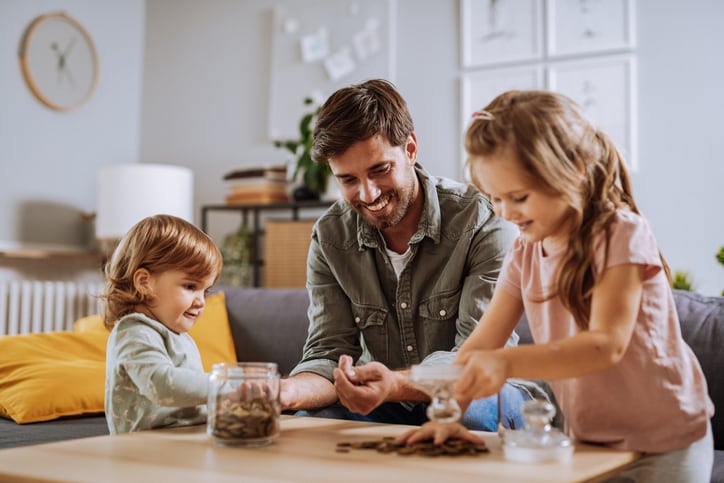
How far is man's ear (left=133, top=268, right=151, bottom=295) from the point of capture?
1.44 m

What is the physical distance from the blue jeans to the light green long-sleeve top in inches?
12.5

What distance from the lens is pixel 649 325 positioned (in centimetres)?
110

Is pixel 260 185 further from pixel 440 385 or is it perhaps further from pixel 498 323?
pixel 440 385

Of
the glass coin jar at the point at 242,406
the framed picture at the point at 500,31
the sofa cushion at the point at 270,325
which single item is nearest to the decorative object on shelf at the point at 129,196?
the sofa cushion at the point at 270,325

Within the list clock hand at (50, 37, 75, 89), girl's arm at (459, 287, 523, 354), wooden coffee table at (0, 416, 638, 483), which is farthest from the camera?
clock hand at (50, 37, 75, 89)

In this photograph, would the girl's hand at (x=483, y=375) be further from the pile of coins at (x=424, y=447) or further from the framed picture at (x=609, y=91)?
the framed picture at (x=609, y=91)

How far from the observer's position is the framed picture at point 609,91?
11.6ft

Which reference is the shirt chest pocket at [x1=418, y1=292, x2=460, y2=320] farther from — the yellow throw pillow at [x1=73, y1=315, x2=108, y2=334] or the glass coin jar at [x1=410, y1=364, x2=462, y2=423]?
the yellow throw pillow at [x1=73, y1=315, x2=108, y2=334]

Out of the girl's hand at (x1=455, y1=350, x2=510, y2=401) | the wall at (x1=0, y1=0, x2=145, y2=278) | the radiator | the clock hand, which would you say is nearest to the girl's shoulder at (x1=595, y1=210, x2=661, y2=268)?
the girl's hand at (x1=455, y1=350, x2=510, y2=401)

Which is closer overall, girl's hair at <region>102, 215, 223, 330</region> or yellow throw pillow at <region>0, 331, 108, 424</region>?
girl's hair at <region>102, 215, 223, 330</region>

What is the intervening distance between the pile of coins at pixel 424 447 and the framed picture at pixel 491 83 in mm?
2817

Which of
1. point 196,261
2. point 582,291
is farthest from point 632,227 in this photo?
point 196,261

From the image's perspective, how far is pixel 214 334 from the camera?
2.65m

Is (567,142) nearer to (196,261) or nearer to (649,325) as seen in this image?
(649,325)
